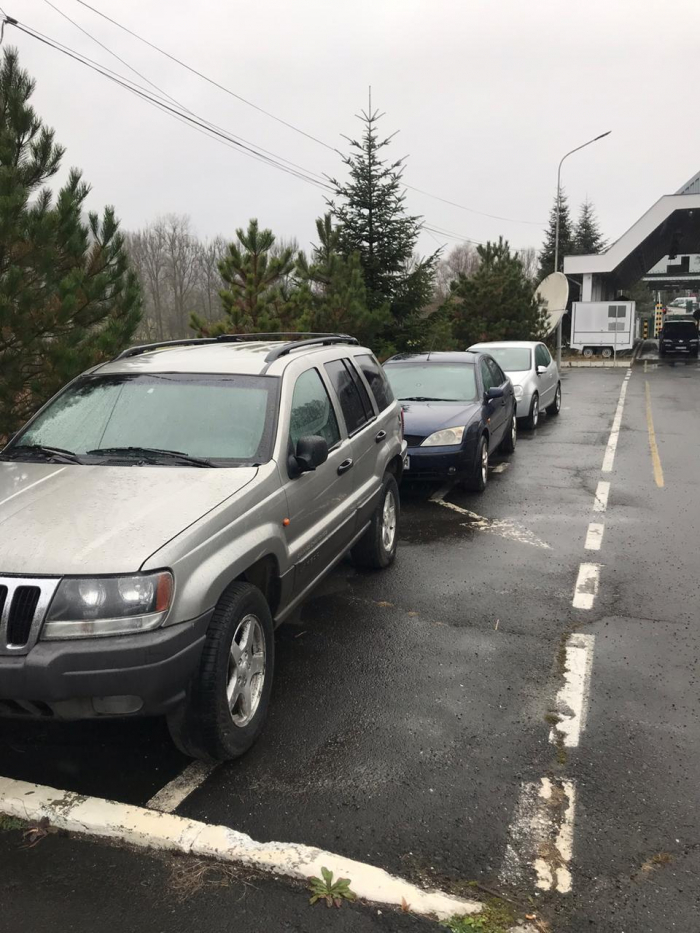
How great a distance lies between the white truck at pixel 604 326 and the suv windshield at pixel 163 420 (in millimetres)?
33474

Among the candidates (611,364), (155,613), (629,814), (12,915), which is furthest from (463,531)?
(611,364)

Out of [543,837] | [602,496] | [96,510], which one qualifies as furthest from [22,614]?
[602,496]

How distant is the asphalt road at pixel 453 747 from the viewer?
8.86ft

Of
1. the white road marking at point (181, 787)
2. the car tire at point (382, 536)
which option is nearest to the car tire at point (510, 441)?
the car tire at point (382, 536)

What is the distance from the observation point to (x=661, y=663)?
14.6 feet

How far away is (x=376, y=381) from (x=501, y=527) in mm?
2226

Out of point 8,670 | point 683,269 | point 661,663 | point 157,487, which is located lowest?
point 661,663

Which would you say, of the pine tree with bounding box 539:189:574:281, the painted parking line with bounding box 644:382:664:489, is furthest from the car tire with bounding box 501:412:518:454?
the pine tree with bounding box 539:189:574:281

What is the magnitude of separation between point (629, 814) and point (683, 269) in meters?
55.1

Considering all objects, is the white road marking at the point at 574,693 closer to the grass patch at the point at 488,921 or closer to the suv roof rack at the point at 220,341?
the grass patch at the point at 488,921

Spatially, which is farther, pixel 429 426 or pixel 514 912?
Answer: pixel 429 426

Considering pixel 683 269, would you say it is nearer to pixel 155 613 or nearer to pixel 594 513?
pixel 594 513

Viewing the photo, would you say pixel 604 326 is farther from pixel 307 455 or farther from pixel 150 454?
pixel 150 454

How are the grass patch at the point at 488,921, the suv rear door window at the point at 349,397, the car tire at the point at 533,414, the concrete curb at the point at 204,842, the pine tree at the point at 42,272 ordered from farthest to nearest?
the car tire at the point at 533,414, the pine tree at the point at 42,272, the suv rear door window at the point at 349,397, the concrete curb at the point at 204,842, the grass patch at the point at 488,921
